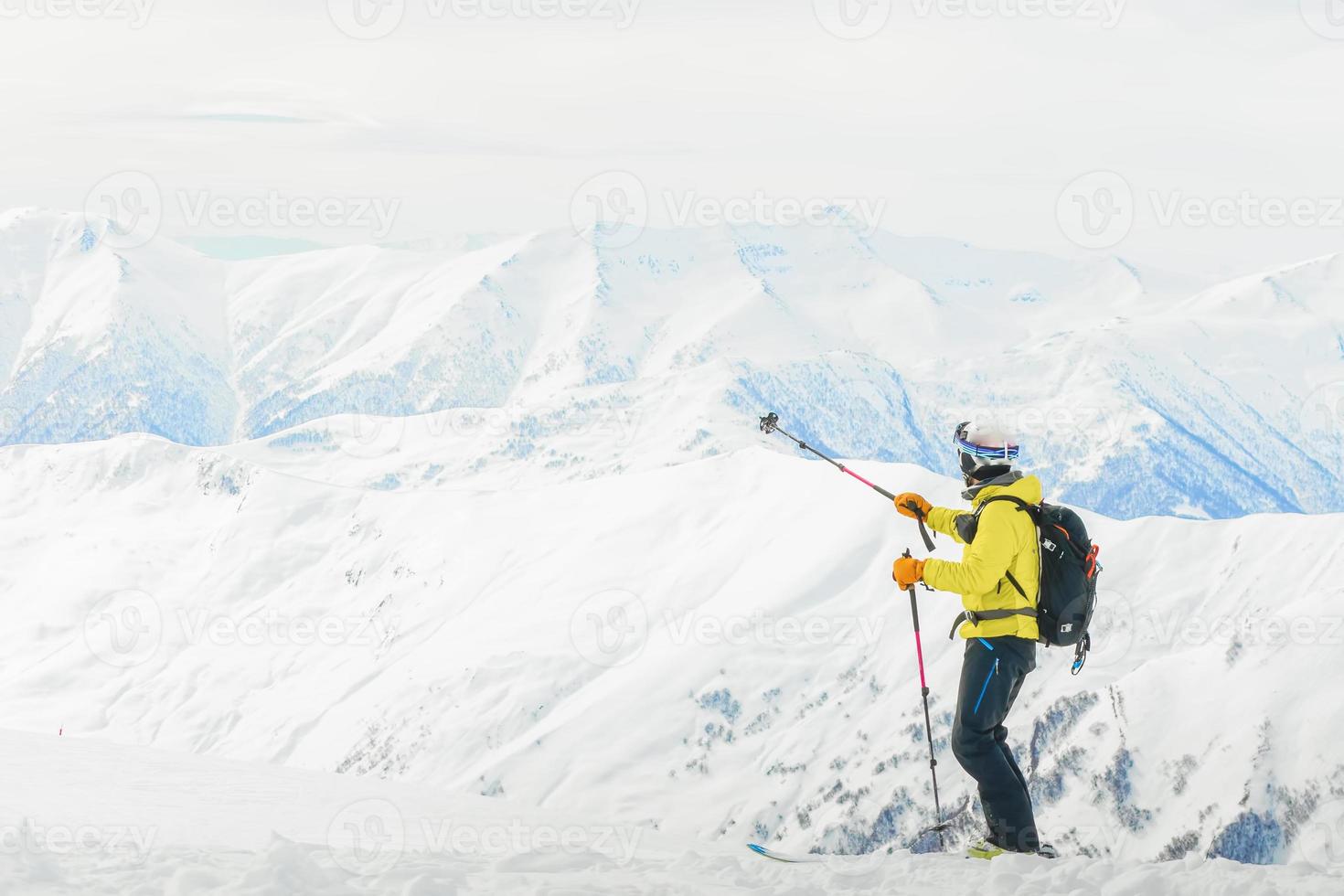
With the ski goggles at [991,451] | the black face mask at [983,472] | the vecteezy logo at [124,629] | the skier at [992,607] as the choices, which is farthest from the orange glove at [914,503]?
the vecteezy logo at [124,629]

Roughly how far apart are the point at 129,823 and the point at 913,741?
88718 millimetres

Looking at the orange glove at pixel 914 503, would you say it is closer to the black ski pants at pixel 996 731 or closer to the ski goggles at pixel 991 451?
the ski goggles at pixel 991 451

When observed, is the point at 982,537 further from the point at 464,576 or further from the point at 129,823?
the point at 464,576

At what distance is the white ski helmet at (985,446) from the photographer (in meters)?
12.5

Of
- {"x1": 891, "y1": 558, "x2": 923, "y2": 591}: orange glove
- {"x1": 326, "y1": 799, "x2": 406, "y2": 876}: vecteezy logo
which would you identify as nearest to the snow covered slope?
{"x1": 326, "y1": 799, "x2": 406, "y2": 876}: vecteezy logo

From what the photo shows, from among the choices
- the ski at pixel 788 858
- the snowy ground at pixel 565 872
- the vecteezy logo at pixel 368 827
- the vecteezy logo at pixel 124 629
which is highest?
the snowy ground at pixel 565 872

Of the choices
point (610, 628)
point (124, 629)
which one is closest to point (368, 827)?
point (610, 628)

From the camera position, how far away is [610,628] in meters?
140

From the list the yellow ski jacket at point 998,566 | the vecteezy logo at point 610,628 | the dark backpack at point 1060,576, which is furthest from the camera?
the vecteezy logo at point 610,628

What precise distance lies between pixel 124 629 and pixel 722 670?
110503 mm

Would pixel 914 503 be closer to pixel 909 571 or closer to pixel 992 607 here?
pixel 909 571

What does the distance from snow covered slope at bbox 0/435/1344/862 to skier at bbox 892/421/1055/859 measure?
71.0 metres

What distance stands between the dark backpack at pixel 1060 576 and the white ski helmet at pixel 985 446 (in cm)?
67

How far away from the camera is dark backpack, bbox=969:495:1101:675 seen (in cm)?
1195
